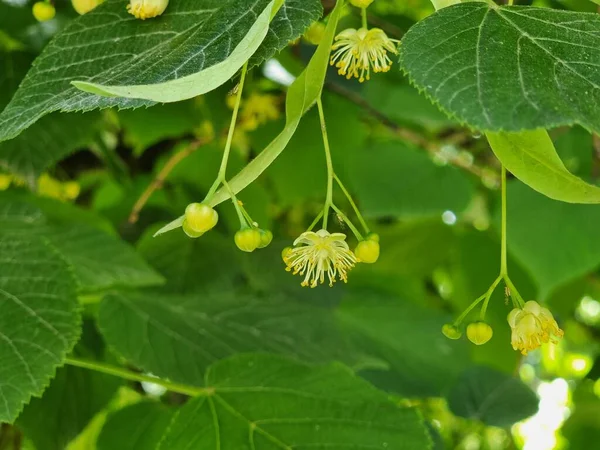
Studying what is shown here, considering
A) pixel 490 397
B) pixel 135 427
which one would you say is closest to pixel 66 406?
pixel 135 427

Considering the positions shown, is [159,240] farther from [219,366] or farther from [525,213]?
[525,213]

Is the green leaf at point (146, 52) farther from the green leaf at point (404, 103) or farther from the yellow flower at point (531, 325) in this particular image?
the green leaf at point (404, 103)

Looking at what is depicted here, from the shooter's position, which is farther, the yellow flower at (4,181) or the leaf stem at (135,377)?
the yellow flower at (4,181)

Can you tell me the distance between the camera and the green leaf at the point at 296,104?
443 millimetres

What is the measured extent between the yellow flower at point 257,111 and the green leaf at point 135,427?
50 centimetres

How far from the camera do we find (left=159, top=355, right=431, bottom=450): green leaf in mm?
670

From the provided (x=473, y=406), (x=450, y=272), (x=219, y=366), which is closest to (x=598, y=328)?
(x=450, y=272)

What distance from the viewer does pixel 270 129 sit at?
1.18m

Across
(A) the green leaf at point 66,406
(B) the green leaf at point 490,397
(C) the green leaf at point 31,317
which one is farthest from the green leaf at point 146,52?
(B) the green leaf at point 490,397

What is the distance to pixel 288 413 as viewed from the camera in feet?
2.27

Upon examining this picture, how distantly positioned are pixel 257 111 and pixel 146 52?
67 cm

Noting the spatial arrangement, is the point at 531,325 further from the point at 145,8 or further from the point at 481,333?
the point at 145,8

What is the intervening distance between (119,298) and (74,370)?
103 mm

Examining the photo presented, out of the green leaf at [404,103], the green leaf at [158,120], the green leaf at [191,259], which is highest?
the green leaf at [404,103]
